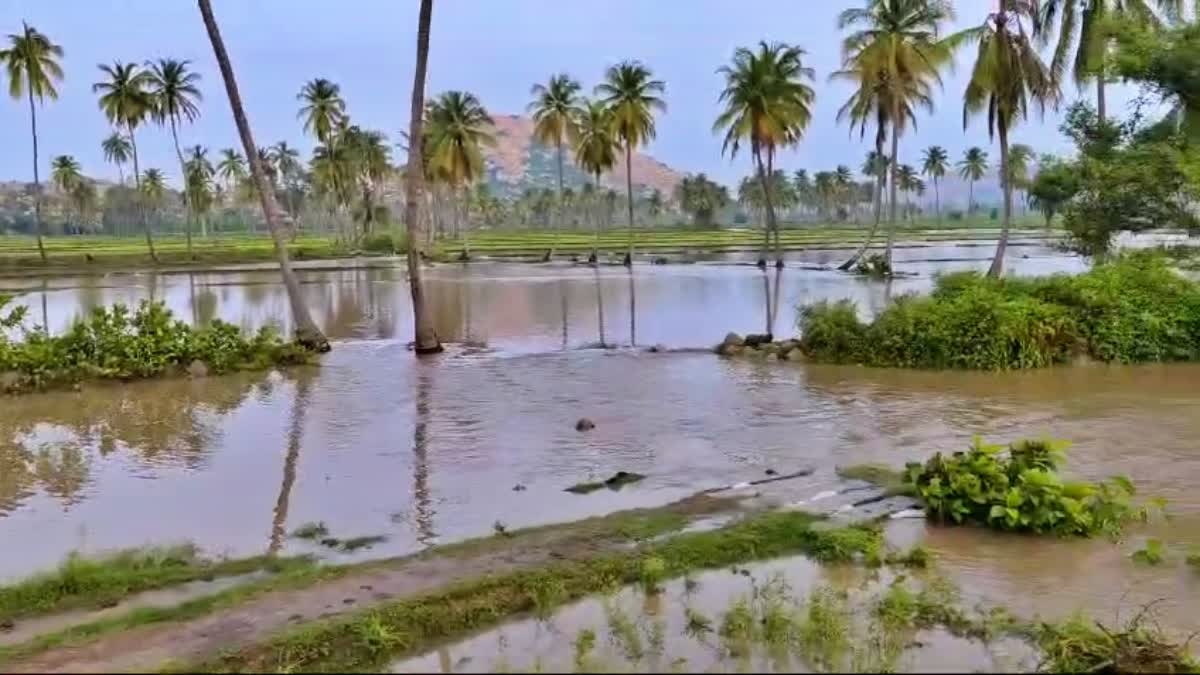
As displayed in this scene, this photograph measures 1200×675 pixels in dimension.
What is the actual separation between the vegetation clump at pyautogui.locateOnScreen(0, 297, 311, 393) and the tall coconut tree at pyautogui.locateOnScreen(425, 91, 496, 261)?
1469 inches

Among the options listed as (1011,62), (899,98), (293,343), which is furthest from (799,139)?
(293,343)

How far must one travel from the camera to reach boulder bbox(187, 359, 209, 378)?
17.3m

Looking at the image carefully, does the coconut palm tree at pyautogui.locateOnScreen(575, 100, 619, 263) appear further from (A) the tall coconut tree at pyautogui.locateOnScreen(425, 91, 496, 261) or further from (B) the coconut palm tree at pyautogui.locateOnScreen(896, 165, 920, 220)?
(B) the coconut palm tree at pyautogui.locateOnScreen(896, 165, 920, 220)

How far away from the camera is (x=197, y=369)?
1738cm

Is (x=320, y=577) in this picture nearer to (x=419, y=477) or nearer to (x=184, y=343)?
(x=419, y=477)

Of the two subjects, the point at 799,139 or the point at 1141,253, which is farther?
the point at 799,139

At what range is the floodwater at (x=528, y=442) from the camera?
25.9 ft

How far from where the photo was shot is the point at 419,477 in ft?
33.6

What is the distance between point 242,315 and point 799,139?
29.2 meters

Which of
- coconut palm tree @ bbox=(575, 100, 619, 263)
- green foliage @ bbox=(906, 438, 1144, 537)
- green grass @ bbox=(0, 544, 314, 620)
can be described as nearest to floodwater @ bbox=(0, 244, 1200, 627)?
green foliage @ bbox=(906, 438, 1144, 537)

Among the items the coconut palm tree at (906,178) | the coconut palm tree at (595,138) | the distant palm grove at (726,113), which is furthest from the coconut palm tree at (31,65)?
the coconut palm tree at (906,178)

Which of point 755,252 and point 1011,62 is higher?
point 1011,62

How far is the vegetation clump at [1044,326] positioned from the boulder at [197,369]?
444 inches

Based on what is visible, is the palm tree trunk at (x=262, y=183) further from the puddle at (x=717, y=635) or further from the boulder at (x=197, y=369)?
the puddle at (x=717, y=635)
